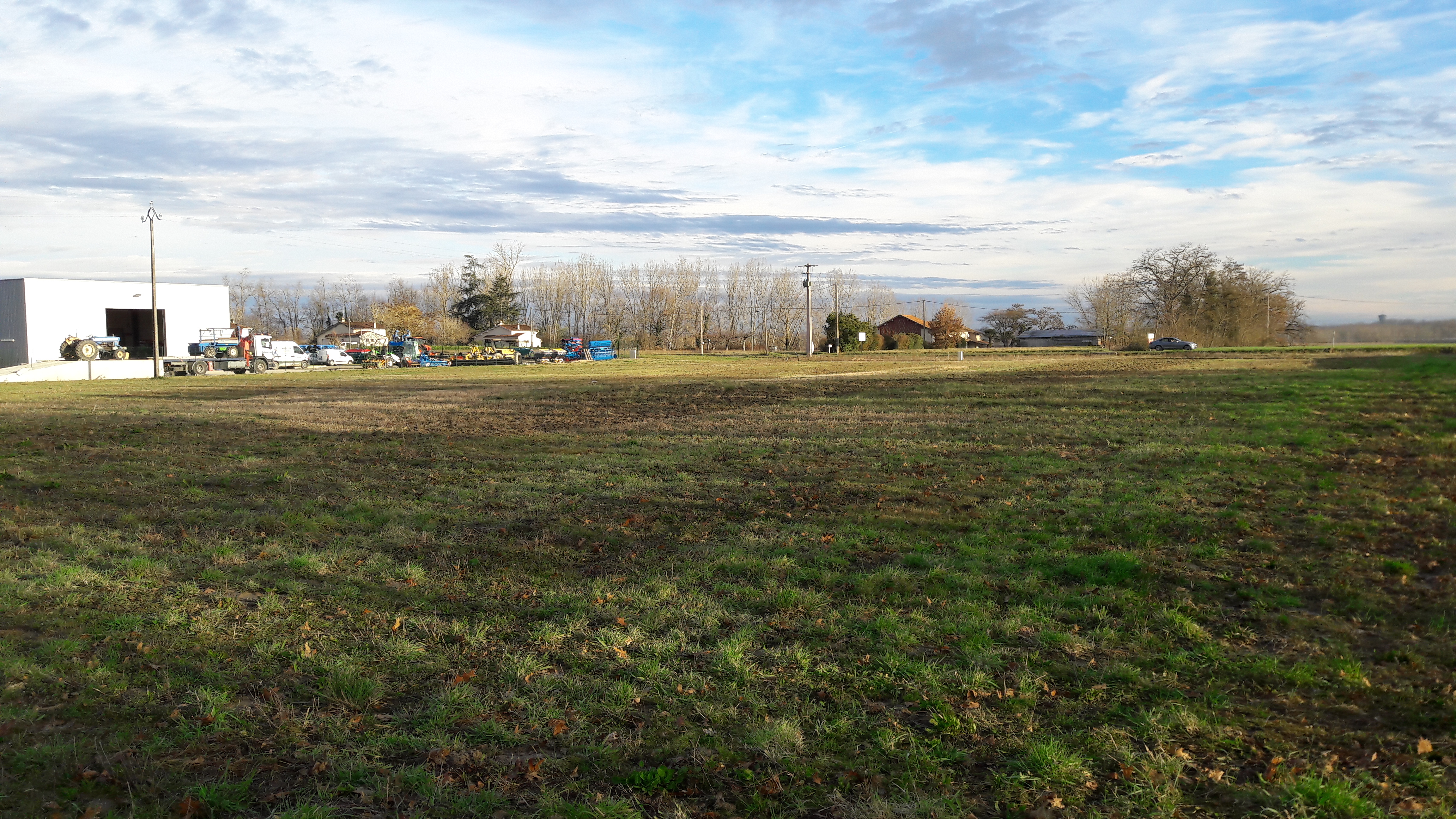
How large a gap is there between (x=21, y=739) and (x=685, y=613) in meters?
4.00

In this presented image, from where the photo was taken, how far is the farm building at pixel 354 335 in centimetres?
7900

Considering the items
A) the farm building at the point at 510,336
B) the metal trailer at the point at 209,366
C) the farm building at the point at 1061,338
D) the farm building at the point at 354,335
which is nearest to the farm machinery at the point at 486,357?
the farm building at the point at 354,335

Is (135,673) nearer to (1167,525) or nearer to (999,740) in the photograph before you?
(999,740)

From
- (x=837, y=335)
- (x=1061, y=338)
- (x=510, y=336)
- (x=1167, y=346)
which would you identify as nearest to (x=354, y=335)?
(x=510, y=336)

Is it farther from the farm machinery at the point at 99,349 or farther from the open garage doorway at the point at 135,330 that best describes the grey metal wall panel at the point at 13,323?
the open garage doorway at the point at 135,330

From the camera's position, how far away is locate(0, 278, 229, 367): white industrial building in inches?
2053

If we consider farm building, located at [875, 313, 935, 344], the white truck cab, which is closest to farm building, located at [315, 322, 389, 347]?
the white truck cab

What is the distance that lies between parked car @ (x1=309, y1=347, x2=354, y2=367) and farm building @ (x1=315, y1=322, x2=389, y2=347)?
8809 millimetres

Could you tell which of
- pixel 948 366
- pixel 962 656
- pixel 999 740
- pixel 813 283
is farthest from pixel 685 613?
pixel 813 283

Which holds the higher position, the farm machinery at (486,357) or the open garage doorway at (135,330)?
the open garage doorway at (135,330)

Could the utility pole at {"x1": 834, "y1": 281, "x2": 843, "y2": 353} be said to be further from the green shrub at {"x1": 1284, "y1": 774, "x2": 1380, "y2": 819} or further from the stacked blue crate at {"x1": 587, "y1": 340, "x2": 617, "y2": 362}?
the green shrub at {"x1": 1284, "y1": 774, "x2": 1380, "y2": 819}

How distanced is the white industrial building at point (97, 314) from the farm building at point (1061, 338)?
98.4m

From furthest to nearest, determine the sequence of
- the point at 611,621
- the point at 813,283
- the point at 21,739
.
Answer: the point at 813,283, the point at 611,621, the point at 21,739

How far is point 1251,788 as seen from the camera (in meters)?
3.93
